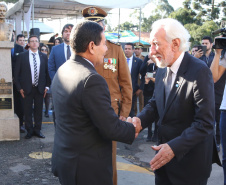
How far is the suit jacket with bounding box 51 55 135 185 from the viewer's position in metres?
1.99

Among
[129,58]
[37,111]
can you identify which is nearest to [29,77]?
[37,111]

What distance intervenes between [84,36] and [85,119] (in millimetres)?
599

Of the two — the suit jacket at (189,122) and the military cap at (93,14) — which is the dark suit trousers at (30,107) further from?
the suit jacket at (189,122)

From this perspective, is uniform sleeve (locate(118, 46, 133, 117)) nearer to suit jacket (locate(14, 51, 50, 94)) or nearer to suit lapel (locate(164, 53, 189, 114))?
suit lapel (locate(164, 53, 189, 114))

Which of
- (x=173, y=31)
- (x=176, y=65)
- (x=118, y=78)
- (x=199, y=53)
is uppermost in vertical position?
(x=173, y=31)

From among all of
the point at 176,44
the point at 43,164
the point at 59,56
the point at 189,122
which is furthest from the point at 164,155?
the point at 59,56

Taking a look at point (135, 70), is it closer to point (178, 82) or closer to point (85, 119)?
point (178, 82)

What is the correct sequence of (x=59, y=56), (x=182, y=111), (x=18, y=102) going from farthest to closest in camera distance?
(x=18, y=102) < (x=59, y=56) < (x=182, y=111)

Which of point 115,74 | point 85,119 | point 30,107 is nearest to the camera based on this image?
point 85,119

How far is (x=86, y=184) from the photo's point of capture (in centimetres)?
212

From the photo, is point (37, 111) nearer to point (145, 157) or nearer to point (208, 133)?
point (145, 157)

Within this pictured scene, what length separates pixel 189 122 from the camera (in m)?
2.26

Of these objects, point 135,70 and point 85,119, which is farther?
point 135,70

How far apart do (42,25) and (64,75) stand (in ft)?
55.3
